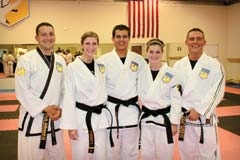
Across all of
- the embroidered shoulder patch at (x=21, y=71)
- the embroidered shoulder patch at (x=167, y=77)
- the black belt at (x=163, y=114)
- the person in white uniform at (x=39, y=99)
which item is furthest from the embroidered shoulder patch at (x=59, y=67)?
the embroidered shoulder patch at (x=167, y=77)

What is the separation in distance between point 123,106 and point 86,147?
551mm

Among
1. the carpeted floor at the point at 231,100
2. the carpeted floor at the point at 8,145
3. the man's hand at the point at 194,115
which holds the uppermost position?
the man's hand at the point at 194,115

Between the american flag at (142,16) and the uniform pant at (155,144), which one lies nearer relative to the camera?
the uniform pant at (155,144)

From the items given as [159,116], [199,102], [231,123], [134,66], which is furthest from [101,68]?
[231,123]

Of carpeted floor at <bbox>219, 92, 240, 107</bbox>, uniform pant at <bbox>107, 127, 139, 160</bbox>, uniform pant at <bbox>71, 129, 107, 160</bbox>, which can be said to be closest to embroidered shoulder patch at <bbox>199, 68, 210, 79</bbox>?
uniform pant at <bbox>107, 127, 139, 160</bbox>

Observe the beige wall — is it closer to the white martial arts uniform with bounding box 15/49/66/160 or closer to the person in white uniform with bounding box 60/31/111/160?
the white martial arts uniform with bounding box 15/49/66/160

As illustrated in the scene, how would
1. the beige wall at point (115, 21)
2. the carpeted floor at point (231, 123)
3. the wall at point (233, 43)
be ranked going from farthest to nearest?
the wall at point (233, 43)
the beige wall at point (115, 21)
the carpeted floor at point (231, 123)

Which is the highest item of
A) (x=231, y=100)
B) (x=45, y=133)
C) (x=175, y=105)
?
(x=175, y=105)

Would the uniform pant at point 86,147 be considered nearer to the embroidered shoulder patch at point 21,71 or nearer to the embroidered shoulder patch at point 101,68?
the embroidered shoulder patch at point 101,68

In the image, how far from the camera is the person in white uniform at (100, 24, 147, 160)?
278cm

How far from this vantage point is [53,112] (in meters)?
2.65

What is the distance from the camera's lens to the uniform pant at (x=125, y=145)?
2775mm

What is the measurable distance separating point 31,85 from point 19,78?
0.42ft

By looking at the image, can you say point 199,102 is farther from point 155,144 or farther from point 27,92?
point 27,92
